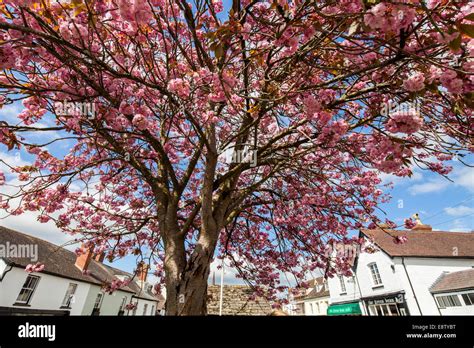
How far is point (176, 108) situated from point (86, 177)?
4.29 m

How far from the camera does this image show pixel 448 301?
15.5 m

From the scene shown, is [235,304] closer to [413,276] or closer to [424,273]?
[413,276]

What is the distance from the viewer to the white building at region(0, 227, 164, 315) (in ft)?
46.2

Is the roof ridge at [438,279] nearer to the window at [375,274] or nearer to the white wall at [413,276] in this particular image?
the white wall at [413,276]

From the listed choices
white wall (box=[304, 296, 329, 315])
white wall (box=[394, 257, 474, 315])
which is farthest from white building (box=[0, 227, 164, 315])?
white wall (box=[304, 296, 329, 315])

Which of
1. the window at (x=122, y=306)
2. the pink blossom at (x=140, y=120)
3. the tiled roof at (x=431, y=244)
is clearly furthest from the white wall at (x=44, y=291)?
the tiled roof at (x=431, y=244)

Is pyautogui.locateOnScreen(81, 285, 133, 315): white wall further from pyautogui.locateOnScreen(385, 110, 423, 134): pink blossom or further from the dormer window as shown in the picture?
pyautogui.locateOnScreen(385, 110, 423, 134): pink blossom

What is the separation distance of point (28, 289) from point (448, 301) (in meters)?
26.2

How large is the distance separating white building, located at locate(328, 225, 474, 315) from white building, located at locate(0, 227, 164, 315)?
681 inches
